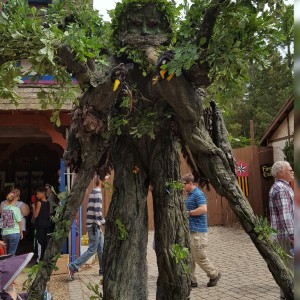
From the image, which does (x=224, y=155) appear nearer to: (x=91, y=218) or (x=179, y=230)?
(x=179, y=230)

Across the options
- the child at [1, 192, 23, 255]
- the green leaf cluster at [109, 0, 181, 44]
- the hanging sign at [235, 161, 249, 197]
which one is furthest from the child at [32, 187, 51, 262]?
the hanging sign at [235, 161, 249, 197]

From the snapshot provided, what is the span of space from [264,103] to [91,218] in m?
18.0

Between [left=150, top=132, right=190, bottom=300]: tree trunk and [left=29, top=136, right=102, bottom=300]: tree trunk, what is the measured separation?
0.46 m

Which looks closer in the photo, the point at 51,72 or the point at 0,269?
the point at 51,72

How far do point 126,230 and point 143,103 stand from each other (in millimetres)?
901

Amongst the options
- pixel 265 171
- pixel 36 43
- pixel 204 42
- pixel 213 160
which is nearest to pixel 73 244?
pixel 213 160

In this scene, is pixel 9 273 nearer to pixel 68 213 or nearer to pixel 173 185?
pixel 68 213

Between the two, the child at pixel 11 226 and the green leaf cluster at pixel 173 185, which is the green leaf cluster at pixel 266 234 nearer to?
the green leaf cluster at pixel 173 185

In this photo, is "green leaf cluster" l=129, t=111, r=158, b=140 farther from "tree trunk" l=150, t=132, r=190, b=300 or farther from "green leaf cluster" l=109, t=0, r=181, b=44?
"green leaf cluster" l=109, t=0, r=181, b=44

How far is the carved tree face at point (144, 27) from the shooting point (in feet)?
8.66

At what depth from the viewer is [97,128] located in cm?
242

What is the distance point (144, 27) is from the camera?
8.79 ft

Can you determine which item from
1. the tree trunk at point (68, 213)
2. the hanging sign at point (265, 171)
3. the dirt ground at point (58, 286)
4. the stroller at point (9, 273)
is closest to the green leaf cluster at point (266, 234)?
the tree trunk at point (68, 213)

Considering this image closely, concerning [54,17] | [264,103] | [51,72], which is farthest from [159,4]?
[264,103]
